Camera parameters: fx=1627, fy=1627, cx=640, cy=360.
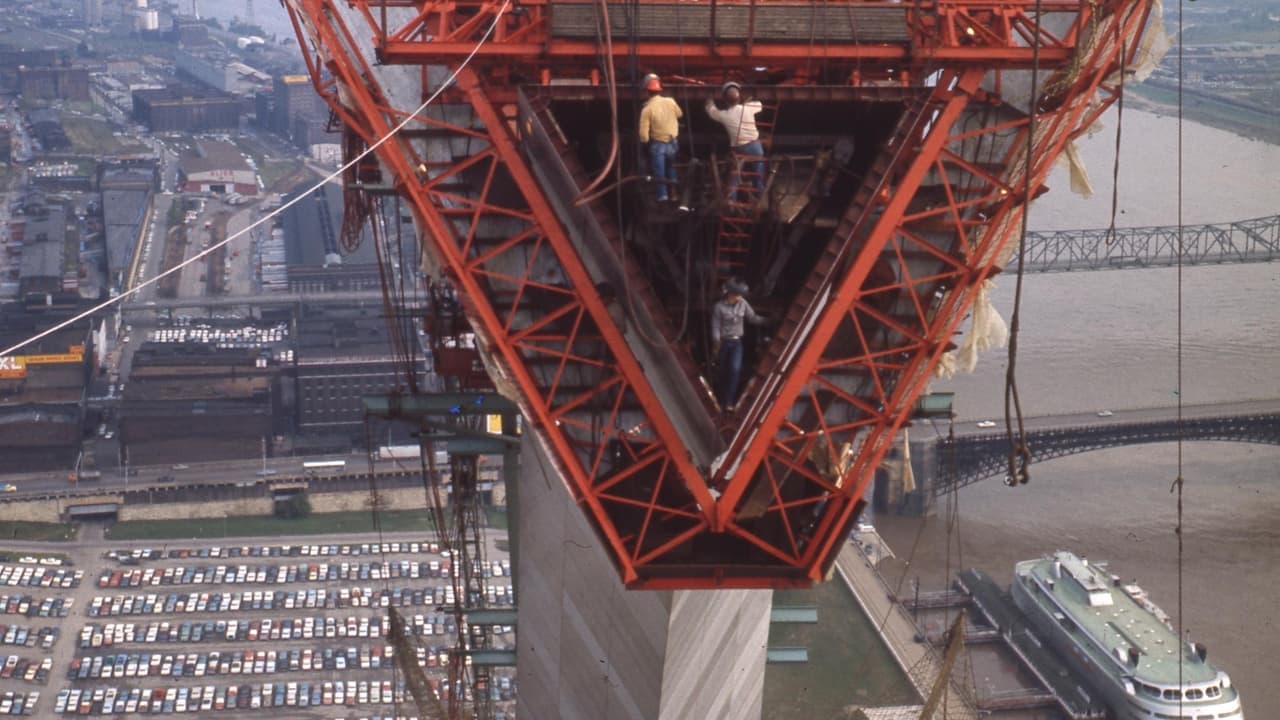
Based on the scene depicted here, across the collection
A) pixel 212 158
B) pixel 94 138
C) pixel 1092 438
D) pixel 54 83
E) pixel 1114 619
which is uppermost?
pixel 54 83

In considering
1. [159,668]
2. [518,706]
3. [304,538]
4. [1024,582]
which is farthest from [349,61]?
[304,538]

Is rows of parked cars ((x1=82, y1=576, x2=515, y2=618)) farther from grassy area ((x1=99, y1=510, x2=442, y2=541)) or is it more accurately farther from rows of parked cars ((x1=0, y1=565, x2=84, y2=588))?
grassy area ((x1=99, y1=510, x2=442, y2=541))

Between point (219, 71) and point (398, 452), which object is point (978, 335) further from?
point (219, 71)

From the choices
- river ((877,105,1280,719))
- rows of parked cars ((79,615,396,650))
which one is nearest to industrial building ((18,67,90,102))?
river ((877,105,1280,719))

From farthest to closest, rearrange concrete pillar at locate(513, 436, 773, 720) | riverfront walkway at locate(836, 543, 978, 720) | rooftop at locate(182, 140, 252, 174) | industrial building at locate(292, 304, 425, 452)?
rooftop at locate(182, 140, 252, 174) < industrial building at locate(292, 304, 425, 452) < riverfront walkway at locate(836, 543, 978, 720) < concrete pillar at locate(513, 436, 773, 720)

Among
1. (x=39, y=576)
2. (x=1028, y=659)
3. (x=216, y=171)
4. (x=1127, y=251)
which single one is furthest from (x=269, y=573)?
(x=216, y=171)

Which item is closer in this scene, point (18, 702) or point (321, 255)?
point (18, 702)
